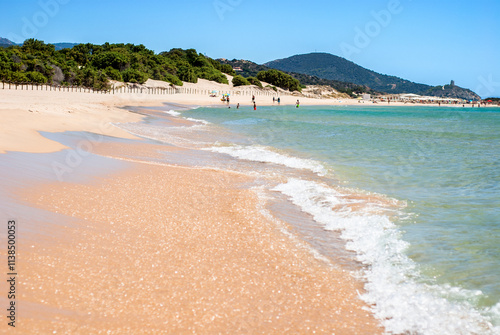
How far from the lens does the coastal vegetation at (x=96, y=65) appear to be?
5150 cm

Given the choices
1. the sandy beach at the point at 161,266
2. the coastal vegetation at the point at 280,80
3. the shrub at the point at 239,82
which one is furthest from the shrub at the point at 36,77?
the coastal vegetation at the point at 280,80

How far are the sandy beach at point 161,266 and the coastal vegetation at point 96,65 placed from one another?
153ft

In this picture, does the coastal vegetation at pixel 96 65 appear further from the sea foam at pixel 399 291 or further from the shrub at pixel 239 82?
the sea foam at pixel 399 291

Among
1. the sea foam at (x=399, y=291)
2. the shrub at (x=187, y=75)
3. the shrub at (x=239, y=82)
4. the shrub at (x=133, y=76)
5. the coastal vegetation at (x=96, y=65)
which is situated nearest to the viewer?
the sea foam at (x=399, y=291)

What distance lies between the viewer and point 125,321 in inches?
135

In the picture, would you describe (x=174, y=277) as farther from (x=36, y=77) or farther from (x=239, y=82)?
(x=239, y=82)

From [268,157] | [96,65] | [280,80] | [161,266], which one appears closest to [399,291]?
[161,266]

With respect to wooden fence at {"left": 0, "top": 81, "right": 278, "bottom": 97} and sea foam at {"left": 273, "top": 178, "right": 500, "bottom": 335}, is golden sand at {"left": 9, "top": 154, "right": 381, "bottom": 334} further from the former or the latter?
wooden fence at {"left": 0, "top": 81, "right": 278, "bottom": 97}

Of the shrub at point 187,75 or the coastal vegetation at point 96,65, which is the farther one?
the shrub at point 187,75

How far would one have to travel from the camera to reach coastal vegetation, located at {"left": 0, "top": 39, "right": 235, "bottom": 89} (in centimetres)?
5150

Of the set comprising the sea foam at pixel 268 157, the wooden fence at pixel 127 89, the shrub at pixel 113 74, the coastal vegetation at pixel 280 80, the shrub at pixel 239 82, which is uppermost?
the coastal vegetation at pixel 280 80

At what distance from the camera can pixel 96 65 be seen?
7869cm

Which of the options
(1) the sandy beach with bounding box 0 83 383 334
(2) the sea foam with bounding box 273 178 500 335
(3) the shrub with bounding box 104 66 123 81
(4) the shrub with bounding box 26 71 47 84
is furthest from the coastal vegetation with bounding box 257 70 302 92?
(2) the sea foam with bounding box 273 178 500 335

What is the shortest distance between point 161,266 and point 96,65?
82.4m
